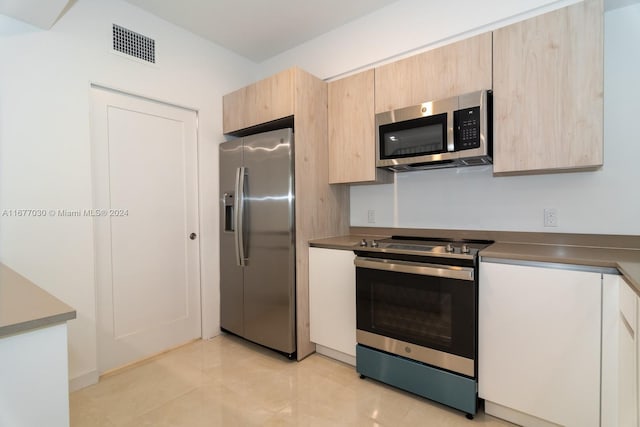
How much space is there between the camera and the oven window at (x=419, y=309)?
1.74 meters

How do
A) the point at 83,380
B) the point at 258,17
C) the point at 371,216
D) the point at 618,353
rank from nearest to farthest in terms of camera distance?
the point at 618,353 → the point at 83,380 → the point at 258,17 → the point at 371,216

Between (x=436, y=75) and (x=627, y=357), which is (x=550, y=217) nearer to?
(x=627, y=357)

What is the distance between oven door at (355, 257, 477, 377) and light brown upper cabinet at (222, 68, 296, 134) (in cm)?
139

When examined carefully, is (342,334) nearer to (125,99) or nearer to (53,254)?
(53,254)

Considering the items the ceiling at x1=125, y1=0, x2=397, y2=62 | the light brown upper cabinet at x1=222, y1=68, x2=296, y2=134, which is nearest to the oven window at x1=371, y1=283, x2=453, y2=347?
the light brown upper cabinet at x1=222, y1=68, x2=296, y2=134

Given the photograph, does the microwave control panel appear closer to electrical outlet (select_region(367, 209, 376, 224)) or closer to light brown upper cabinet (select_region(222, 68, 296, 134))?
electrical outlet (select_region(367, 209, 376, 224))

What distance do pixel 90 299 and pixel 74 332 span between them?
0.75 feet

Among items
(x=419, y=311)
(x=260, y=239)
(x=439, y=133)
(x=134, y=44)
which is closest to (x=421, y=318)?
(x=419, y=311)

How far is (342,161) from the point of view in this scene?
8.54ft

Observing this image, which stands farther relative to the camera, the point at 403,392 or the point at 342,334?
the point at 342,334

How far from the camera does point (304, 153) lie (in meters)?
2.49

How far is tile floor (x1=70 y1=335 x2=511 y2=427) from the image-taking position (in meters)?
1.79

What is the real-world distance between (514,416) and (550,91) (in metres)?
1.82

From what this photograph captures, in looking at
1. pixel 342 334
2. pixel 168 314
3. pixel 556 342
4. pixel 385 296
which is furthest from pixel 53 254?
pixel 556 342
